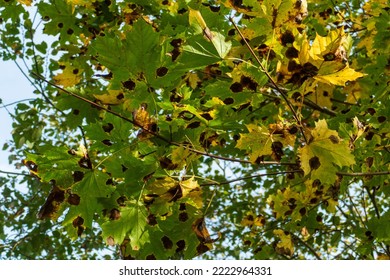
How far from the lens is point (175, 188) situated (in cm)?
160

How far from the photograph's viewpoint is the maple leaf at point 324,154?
1.43m

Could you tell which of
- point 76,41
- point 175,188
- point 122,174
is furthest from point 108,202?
point 76,41

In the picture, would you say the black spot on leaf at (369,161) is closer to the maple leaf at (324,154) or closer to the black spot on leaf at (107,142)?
the maple leaf at (324,154)

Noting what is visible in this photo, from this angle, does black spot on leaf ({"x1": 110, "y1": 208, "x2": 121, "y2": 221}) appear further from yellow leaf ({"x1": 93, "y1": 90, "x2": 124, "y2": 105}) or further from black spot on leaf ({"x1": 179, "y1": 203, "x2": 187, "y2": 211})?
yellow leaf ({"x1": 93, "y1": 90, "x2": 124, "y2": 105})

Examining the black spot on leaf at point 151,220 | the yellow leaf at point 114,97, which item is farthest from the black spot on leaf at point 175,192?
the yellow leaf at point 114,97

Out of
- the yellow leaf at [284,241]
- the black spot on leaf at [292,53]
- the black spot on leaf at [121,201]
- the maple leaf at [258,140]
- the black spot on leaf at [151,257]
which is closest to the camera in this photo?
the black spot on leaf at [292,53]

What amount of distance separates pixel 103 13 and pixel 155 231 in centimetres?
173

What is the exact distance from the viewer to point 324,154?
147cm

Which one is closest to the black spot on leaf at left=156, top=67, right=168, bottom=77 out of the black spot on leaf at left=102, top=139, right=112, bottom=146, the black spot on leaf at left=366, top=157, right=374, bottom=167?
the black spot on leaf at left=102, top=139, right=112, bottom=146

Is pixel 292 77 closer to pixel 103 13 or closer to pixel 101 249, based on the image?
pixel 103 13

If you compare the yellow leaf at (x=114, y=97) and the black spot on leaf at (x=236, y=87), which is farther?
the yellow leaf at (x=114, y=97)

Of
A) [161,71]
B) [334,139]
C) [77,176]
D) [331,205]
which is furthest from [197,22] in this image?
[331,205]

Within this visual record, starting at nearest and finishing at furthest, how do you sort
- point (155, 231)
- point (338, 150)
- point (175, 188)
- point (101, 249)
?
1. point (338, 150)
2. point (175, 188)
3. point (155, 231)
4. point (101, 249)

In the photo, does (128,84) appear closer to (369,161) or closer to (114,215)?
(114,215)
